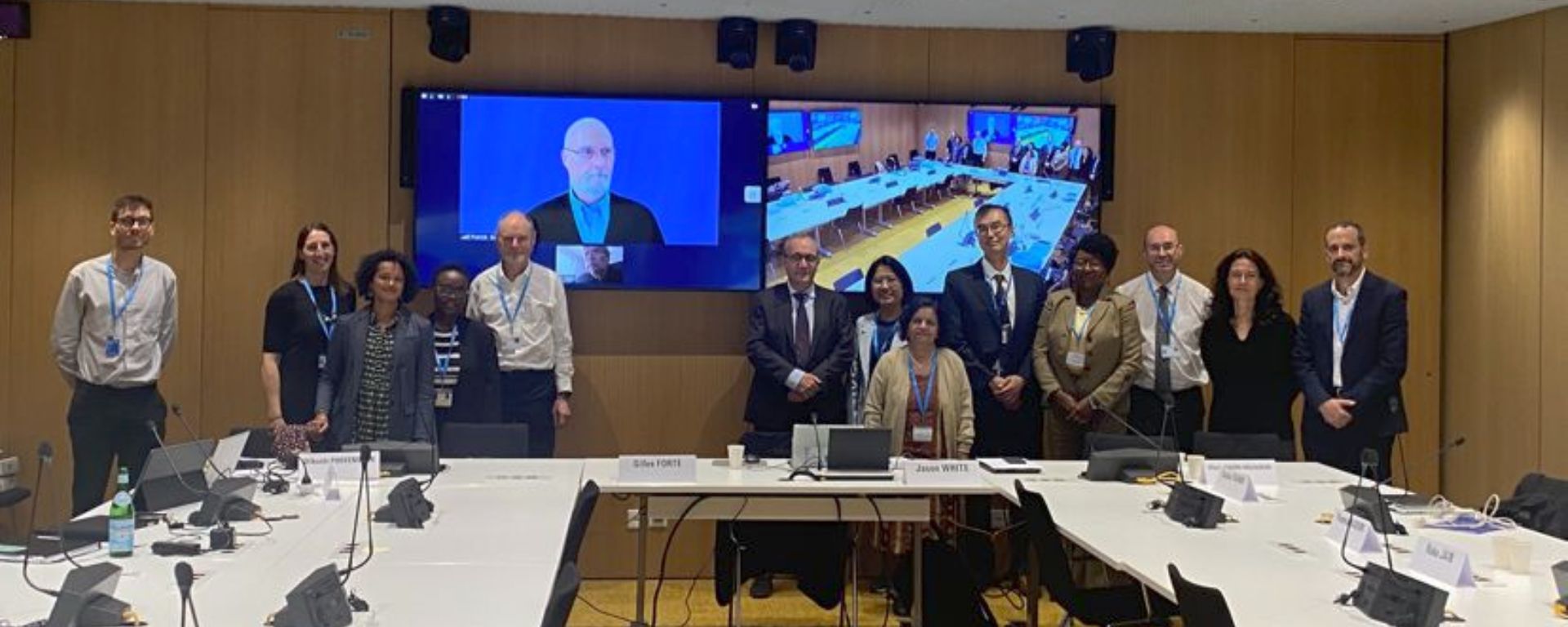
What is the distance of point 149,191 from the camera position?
21.6 feet

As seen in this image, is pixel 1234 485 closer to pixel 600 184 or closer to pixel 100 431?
pixel 600 184

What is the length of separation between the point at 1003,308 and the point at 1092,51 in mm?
1557

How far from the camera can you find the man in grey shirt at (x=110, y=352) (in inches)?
220

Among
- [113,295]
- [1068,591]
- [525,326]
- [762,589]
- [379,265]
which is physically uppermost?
[379,265]

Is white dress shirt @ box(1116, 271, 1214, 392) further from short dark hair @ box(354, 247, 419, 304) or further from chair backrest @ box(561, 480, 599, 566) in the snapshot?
short dark hair @ box(354, 247, 419, 304)

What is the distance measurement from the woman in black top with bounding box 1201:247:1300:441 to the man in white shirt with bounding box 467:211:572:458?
3.04 m

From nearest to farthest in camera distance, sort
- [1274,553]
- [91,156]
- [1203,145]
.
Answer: [1274,553], [91,156], [1203,145]

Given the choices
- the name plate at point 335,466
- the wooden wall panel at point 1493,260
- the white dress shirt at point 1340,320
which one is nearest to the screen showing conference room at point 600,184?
the name plate at point 335,466

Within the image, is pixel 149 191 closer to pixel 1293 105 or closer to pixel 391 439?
pixel 391 439

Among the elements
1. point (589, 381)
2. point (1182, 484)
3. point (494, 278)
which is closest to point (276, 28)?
point (494, 278)

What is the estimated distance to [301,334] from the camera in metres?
5.82

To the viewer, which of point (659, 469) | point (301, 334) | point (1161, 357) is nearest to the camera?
point (659, 469)

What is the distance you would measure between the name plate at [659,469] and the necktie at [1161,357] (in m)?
2.43

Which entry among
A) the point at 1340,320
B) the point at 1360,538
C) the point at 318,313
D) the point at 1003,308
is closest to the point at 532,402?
the point at 318,313
